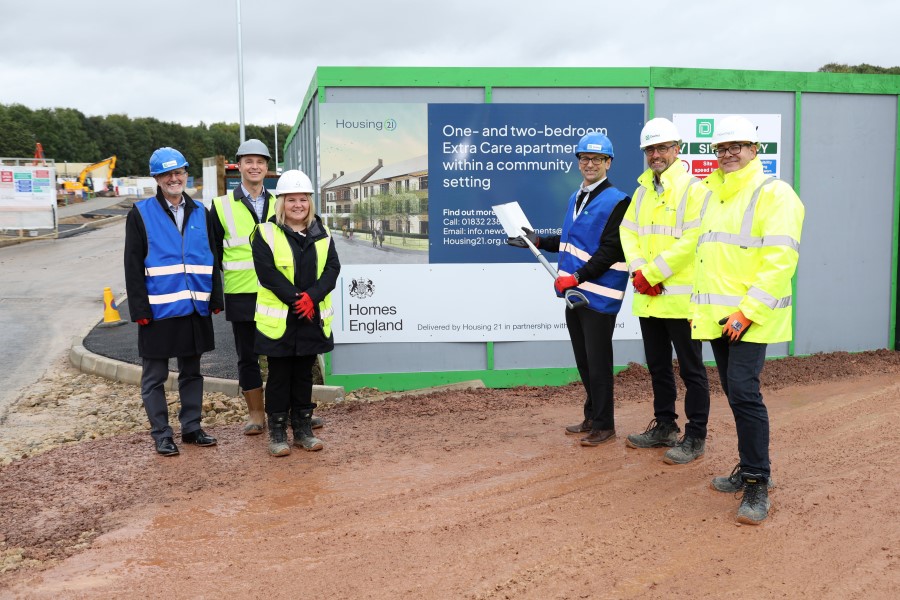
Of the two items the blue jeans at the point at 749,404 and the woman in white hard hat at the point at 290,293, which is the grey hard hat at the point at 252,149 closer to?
the woman in white hard hat at the point at 290,293

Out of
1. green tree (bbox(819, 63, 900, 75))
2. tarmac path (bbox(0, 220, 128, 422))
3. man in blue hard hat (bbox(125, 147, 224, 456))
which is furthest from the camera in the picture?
green tree (bbox(819, 63, 900, 75))

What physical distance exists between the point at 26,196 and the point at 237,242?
24.6m

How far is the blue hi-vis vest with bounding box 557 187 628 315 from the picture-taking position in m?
5.69

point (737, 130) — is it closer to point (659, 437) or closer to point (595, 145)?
point (595, 145)

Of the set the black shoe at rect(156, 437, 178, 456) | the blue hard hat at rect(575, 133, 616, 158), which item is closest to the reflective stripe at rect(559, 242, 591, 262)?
the blue hard hat at rect(575, 133, 616, 158)

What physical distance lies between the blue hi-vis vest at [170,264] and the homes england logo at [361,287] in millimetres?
2163

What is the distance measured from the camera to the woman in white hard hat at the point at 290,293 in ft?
18.9

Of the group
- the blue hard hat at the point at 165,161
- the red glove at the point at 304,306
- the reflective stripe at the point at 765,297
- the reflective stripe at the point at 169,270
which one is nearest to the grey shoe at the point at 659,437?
the reflective stripe at the point at 765,297

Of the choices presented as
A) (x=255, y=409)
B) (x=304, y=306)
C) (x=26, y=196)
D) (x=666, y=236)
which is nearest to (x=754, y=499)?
(x=666, y=236)

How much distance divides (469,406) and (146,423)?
116 inches

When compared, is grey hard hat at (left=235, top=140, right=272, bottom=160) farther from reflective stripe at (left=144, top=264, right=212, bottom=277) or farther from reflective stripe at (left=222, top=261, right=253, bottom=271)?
reflective stripe at (left=144, top=264, right=212, bottom=277)

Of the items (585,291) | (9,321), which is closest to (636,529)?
(585,291)

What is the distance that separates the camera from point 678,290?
536 centimetres

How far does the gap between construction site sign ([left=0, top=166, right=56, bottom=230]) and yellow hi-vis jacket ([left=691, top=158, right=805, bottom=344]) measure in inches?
1064
